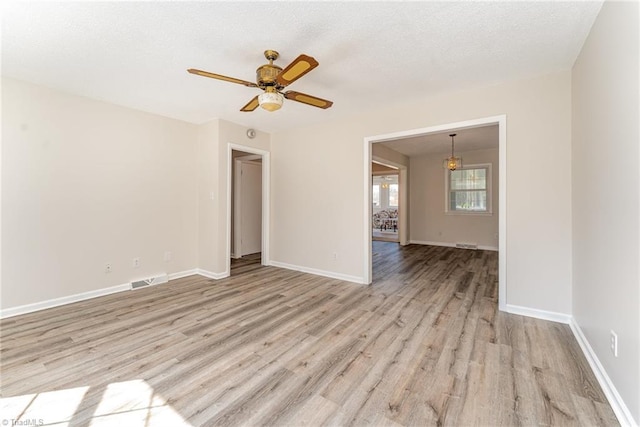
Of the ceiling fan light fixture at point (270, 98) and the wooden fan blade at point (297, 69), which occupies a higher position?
the wooden fan blade at point (297, 69)

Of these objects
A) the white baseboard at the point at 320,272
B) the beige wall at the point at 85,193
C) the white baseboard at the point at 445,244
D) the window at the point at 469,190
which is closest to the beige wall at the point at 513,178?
the white baseboard at the point at 320,272

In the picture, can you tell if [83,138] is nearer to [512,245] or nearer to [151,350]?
[151,350]

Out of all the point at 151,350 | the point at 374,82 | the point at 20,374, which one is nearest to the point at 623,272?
the point at 374,82

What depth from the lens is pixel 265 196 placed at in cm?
511

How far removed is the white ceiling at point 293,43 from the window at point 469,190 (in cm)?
457

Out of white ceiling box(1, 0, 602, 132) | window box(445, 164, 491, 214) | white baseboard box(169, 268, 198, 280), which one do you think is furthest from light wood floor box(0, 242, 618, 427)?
window box(445, 164, 491, 214)

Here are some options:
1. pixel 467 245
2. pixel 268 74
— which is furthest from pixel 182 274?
pixel 467 245

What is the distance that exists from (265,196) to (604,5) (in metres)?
4.57

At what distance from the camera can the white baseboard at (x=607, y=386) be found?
4.55 feet

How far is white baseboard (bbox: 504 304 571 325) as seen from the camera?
263 centimetres

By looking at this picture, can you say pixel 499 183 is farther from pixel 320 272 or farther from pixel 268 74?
pixel 320 272

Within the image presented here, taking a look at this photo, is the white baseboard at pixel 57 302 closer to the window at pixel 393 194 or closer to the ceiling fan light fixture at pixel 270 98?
the ceiling fan light fixture at pixel 270 98

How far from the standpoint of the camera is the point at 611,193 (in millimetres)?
1643

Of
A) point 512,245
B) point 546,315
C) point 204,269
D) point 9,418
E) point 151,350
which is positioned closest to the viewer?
point 9,418
